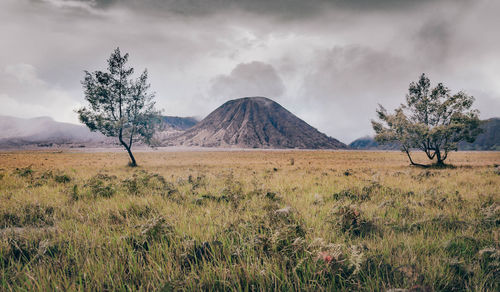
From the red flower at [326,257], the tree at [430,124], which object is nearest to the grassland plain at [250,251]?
the red flower at [326,257]

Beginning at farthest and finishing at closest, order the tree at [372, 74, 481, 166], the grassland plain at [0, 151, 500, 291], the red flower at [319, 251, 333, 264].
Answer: the tree at [372, 74, 481, 166] < the red flower at [319, 251, 333, 264] < the grassland plain at [0, 151, 500, 291]

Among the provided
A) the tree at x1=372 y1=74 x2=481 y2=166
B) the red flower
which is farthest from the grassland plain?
the tree at x1=372 y1=74 x2=481 y2=166

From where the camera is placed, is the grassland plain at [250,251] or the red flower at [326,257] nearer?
the grassland plain at [250,251]

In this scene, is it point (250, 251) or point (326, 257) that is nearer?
point (326, 257)

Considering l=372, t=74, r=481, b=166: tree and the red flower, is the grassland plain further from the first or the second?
l=372, t=74, r=481, b=166: tree

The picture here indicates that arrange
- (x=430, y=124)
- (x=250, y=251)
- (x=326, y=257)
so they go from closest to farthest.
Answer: (x=326, y=257) < (x=250, y=251) < (x=430, y=124)

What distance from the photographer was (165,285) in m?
1.72

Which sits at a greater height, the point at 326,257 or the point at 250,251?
the point at 326,257

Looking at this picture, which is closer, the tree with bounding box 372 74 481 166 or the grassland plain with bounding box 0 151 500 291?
the grassland plain with bounding box 0 151 500 291

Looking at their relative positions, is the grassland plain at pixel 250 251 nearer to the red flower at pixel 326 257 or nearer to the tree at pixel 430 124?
the red flower at pixel 326 257

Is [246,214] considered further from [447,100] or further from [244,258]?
[447,100]

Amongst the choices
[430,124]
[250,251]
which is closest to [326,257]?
[250,251]

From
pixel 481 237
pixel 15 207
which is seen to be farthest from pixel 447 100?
pixel 15 207

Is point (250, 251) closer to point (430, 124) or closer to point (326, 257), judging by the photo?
point (326, 257)
